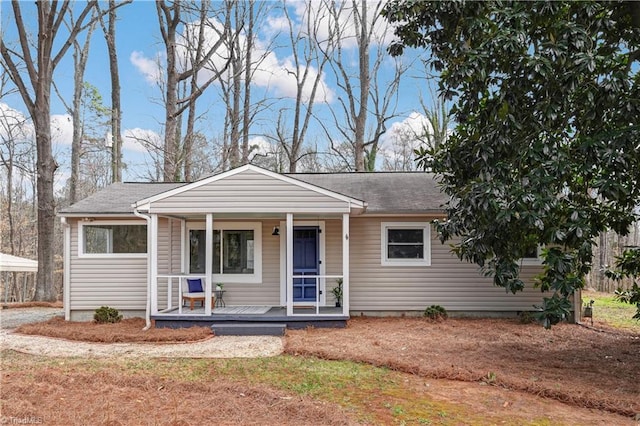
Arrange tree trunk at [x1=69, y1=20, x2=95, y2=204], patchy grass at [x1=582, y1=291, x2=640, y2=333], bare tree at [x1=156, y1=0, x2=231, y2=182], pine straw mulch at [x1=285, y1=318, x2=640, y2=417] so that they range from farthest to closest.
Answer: tree trunk at [x1=69, y1=20, x2=95, y2=204]
bare tree at [x1=156, y1=0, x2=231, y2=182]
patchy grass at [x1=582, y1=291, x2=640, y2=333]
pine straw mulch at [x1=285, y1=318, x2=640, y2=417]

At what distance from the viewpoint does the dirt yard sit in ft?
14.7

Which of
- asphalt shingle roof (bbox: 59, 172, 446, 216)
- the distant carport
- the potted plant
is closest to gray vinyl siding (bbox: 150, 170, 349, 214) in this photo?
asphalt shingle roof (bbox: 59, 172, 446, 216)

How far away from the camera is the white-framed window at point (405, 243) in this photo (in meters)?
10.8

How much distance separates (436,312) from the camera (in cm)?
1039

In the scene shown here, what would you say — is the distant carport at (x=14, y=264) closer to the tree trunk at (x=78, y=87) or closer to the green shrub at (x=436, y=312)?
the tree trunk at (x=78, y=87)

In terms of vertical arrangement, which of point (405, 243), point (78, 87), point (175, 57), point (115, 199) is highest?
point (175, 57)

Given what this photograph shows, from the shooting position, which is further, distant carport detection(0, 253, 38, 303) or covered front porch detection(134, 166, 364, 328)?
distant carport detection(0, 253, 38, 303)

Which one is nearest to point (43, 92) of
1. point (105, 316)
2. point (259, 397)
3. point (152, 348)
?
point (105, 316)

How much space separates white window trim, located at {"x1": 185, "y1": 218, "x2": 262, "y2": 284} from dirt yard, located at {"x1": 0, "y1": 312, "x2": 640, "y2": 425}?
2.18 metres

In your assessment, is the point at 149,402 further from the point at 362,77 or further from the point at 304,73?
the point at 304,73

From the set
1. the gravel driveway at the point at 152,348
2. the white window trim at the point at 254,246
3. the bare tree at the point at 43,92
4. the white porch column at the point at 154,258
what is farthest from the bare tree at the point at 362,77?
the gravel driveway at the point at 152,348

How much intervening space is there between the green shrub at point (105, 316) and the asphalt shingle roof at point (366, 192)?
215 centimetres

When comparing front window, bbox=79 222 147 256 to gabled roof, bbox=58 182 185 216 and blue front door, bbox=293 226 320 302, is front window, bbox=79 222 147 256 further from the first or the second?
blue front door, bbox=293 226 320 302

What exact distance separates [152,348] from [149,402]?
132 inches
